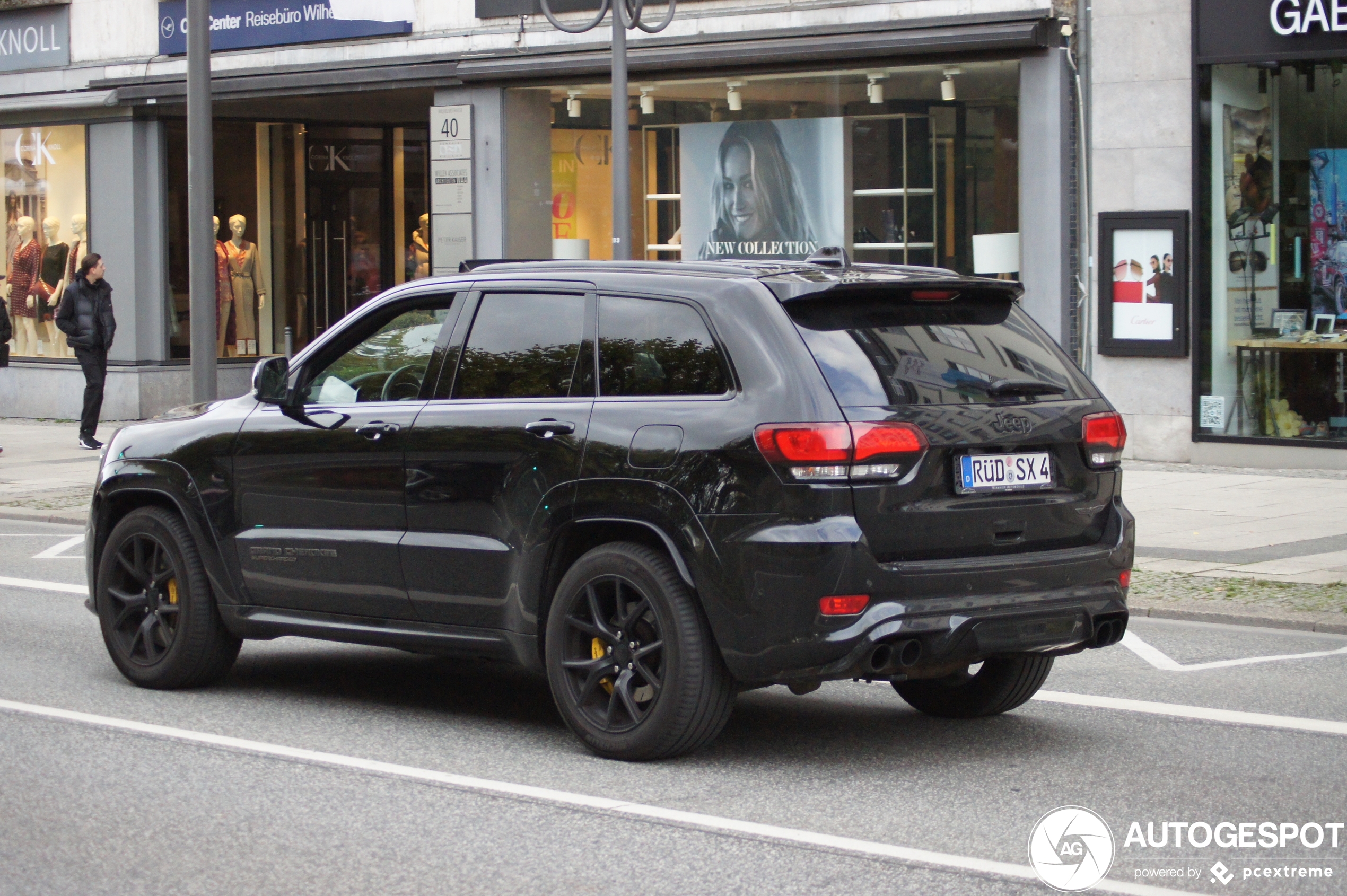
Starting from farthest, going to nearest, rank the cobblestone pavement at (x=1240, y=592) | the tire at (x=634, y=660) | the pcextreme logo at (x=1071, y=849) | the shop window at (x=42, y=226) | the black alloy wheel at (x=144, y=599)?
the shop window at (x=42, y=226), the cobblestone pavement at (x=1240, y=592), the black alloy wheel at (x=144, y=599), the tire at (x=634, y=660), the pcextreme logo at (x=1071, y=849)

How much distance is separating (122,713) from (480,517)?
176 centimetres

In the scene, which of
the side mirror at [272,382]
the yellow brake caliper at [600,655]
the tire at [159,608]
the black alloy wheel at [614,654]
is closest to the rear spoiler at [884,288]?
the black alloy wheel at [614,654]

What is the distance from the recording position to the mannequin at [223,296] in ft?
77.8

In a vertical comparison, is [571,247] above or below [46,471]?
above

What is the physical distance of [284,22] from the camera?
2134cm

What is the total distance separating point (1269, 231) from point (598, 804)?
12221 millimetres

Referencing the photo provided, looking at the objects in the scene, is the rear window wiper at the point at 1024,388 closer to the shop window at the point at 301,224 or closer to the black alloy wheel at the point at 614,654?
the black alloy wheel at the point at 614,654

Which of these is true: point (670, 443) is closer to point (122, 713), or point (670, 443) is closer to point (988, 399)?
point (988, 399)

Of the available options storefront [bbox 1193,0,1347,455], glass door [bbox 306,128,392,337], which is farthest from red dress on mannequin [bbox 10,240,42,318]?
storefront [bbox 1193,0,1347,455]

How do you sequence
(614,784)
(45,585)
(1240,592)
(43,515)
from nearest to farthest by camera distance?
1. (614,784)
2. (1240,592)
3. (45,585)
4. (43,515)

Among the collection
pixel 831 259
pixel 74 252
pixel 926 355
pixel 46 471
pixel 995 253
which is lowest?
pixel 46 471

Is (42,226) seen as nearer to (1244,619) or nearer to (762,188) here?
(762,188)

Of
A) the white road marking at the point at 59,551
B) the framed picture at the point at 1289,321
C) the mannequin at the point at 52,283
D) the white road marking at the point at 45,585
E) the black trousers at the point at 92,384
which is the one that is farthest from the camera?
the mannequin at the point at 52,283

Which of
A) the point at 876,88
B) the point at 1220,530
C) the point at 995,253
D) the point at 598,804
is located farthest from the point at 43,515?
the point at 598,804
